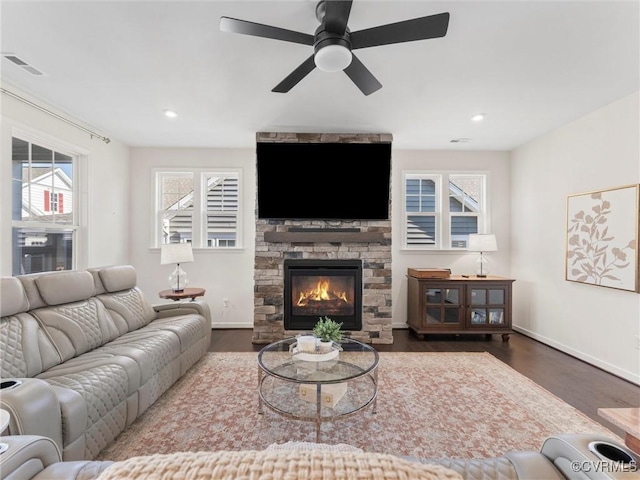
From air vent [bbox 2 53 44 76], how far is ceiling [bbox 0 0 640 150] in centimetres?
6

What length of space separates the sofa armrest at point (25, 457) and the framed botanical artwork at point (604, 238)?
13.4 ft

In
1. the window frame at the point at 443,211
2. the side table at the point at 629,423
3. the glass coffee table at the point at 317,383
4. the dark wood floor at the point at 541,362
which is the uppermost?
the window frame at the point at 443,211

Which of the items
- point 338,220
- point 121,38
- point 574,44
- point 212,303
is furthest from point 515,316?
point 121,38

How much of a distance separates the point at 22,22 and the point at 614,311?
5.27 meters

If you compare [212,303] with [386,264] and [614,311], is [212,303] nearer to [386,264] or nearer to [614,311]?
[386,264]

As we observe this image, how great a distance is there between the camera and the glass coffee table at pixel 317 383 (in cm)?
185

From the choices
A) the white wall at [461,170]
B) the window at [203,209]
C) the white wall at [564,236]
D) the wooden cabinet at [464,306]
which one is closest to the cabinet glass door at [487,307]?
the wooden cabinet at [464,306]

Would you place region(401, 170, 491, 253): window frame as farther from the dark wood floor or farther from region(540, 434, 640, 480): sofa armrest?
region(540, 434, 640, 480): sofa armrest

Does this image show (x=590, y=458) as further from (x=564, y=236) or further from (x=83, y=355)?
(x=564, y=236)

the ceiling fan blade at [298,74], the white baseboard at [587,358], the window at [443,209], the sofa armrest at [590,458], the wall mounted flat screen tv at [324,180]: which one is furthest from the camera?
the window at [443,209]

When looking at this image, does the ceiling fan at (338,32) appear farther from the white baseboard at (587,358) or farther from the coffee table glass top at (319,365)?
the white baseboard at (587,358)

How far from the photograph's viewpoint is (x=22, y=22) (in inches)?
72.2

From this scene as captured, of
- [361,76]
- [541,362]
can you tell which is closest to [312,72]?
[361,76]

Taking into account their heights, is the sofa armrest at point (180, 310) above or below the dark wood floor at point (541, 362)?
above
